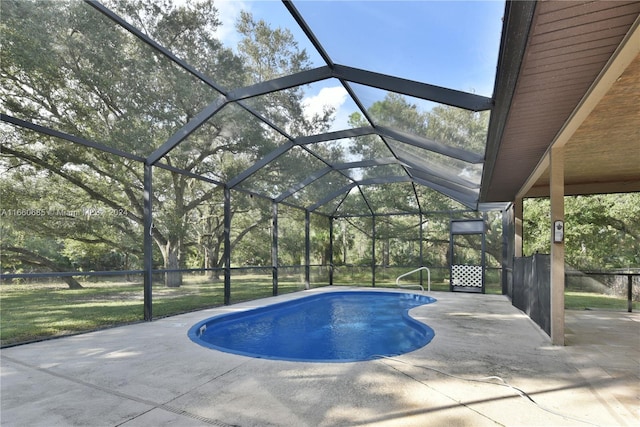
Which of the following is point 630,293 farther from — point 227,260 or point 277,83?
point 227,260

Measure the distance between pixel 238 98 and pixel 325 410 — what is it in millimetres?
4688

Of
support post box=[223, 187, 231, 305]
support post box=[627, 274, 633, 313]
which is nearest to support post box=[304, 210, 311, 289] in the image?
support post box=[223, 187, 231, 305]

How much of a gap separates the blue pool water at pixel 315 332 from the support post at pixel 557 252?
162cm

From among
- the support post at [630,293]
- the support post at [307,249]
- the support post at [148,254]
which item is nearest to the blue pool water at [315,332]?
the support post at [148,254]

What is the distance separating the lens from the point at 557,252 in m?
4.45

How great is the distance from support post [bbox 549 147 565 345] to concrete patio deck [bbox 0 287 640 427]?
275 millimetres

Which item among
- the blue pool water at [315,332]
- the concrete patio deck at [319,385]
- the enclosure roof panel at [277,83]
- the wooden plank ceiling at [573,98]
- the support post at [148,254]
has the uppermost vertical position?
the enclosure roof panel at [277,83]

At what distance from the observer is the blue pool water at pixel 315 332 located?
4.90 meters

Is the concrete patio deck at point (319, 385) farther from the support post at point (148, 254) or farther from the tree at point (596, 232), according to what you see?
the tree at point (596, 232)

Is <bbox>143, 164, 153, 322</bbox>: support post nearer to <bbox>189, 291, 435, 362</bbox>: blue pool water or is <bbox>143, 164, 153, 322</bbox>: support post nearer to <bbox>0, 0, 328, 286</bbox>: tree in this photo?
<bbox>189, 291, 435, 362</bbox>: blue pool water

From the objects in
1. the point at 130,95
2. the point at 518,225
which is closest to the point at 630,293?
the point at 518,225

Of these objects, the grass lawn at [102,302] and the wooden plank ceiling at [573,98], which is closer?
the wooden plank ceiling at [573,98]

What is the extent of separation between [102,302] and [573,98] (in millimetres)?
10258

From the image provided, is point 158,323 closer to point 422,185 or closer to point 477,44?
point 477,44
